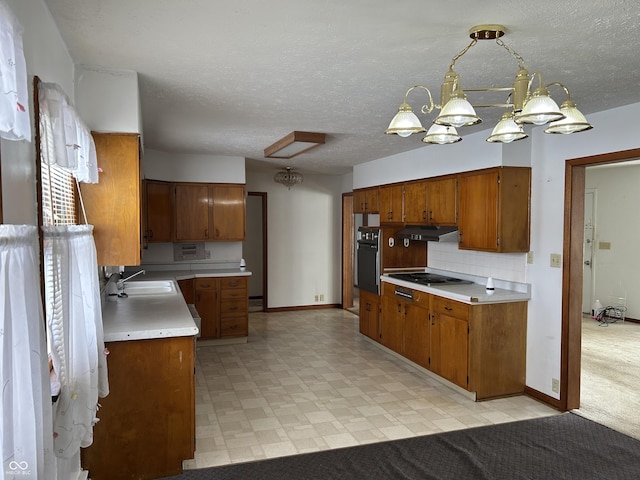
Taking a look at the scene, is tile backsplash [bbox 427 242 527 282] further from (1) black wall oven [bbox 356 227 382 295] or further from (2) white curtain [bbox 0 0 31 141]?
(2) white curtain [bbox 0 0 31 141]

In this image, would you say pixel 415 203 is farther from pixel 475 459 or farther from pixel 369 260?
pixel 475 459

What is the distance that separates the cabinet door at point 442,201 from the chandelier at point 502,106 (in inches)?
92.5

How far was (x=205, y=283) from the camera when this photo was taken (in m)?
5.84

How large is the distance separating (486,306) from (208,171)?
3994mm

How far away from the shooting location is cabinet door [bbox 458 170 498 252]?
413 cm

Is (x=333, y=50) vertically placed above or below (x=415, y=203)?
above

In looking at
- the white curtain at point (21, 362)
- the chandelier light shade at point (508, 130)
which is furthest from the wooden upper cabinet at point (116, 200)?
the chandelier light shade at point (508, 130)

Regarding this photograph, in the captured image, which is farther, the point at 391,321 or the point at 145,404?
the point at 391,321

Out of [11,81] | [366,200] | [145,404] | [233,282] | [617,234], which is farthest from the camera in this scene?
[617,234]

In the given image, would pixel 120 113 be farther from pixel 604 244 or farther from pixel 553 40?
pixel 604 244

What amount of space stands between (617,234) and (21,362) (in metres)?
8.33

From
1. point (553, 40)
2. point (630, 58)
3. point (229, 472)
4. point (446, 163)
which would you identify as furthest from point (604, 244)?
point (229, 472)

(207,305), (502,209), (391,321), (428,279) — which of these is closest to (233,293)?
(207,305)

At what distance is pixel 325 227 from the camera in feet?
27.2
